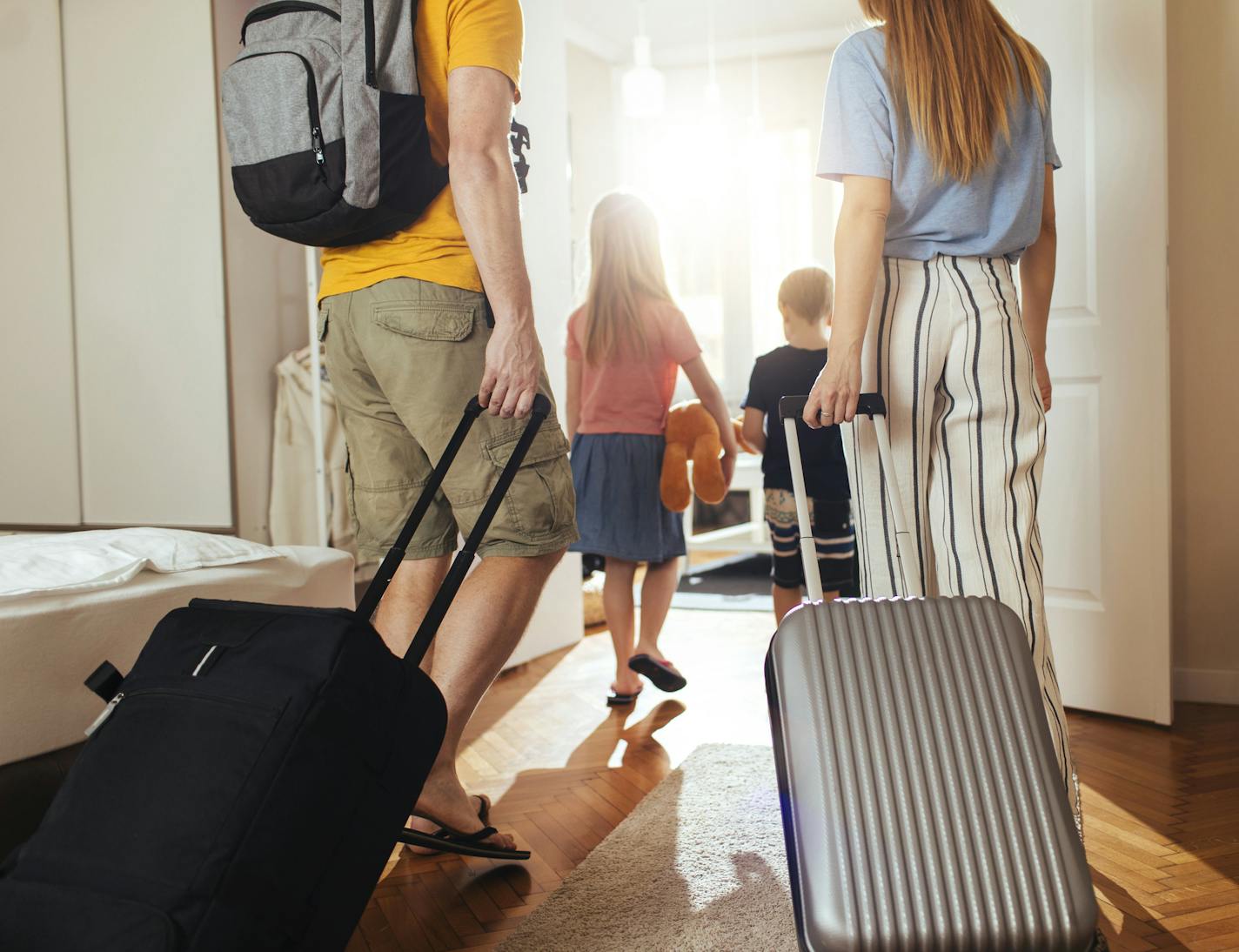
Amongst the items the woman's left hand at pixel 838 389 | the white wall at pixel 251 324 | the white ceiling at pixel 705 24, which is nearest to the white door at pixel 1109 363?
the woman's left hand at pixel 838 389

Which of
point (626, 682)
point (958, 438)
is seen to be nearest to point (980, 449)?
point (958, 438)

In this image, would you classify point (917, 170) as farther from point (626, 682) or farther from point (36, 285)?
point (36, 285)

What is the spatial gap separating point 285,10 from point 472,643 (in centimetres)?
93

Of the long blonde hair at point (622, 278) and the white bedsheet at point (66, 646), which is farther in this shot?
the long blonde hair at point (622, 278)

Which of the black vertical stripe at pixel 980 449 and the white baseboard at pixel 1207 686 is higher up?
the black vertical stripe at pixel 980 449

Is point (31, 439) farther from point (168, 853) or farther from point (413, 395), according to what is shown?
point (168, 853)

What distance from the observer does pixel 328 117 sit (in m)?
1.39

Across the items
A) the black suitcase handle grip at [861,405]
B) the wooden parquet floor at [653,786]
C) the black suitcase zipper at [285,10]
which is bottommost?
the wooden parquet floor at [653,786]

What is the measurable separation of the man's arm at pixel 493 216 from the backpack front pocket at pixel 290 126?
0.16 metres

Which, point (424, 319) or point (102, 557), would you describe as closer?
point (424, 319)

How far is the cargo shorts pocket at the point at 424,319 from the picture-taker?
1480 mm

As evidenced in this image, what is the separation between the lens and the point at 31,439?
3.46m

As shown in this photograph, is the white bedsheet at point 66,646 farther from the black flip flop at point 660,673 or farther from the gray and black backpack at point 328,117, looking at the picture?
the black flip flop at point 660,673

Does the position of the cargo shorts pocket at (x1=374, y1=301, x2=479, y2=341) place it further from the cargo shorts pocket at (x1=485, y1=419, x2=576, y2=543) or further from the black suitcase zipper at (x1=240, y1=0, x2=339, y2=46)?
the black suitcase zipper at (x1=240, y1=0, x2=339, y2=46)
